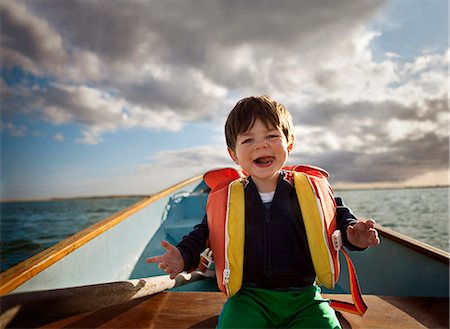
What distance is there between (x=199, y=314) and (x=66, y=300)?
2.43 ft

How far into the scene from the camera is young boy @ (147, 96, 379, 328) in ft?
4.43

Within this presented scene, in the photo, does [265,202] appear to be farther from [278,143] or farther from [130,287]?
[130,287]

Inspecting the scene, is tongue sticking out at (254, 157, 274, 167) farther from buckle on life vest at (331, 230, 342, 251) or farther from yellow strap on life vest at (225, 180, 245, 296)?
buckle on life vest at (331, 230, 342, 251)

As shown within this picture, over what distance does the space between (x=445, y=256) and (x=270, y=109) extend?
1.56 metres

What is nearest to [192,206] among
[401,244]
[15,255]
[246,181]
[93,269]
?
[93,269]

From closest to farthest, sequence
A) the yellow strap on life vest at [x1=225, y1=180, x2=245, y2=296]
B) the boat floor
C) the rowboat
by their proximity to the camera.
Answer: the yellow strap on life vest at [x1=225, y1=180, x2=245, y2=296]
the rowboat
the boat floor

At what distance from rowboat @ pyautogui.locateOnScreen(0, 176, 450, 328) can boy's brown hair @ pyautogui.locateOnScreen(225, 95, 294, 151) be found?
1047mm

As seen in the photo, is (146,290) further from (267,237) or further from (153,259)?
(267,237)

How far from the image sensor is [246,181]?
160 centimetres

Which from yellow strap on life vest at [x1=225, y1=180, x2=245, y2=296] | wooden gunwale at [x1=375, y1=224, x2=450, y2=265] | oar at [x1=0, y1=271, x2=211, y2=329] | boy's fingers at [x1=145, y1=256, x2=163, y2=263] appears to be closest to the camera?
oar at [x1=0, y1=271, x2=211, y2=329]

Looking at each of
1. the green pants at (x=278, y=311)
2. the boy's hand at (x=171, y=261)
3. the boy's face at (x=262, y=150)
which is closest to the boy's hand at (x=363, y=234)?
the green pants at (x=278, y=311)

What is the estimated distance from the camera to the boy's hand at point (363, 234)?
1328mm

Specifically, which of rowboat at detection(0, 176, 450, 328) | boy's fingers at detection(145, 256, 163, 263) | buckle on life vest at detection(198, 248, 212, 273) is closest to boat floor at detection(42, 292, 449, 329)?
rowboat at detection(0, 176, 450, 328)

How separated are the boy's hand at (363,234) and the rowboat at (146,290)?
653 mm
